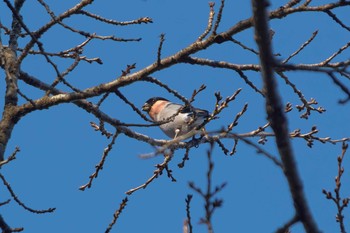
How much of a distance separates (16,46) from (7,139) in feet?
3.40

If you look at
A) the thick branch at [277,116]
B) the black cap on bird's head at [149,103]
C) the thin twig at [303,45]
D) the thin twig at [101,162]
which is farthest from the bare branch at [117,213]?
the black cap on bird's head at [149,103]

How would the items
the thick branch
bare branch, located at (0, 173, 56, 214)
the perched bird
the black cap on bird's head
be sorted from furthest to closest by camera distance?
the black cap on bird's head → the perched bird → bare branch, located at (0, 173, 56, 214) → the thick branch

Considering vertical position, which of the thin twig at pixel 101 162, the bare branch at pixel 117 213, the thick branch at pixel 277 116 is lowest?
the thick branch at pixel 277 116

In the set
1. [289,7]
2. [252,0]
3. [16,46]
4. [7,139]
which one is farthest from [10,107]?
[252,0]

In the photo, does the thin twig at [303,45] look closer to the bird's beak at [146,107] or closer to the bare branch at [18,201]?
the bare branch at [18,201]

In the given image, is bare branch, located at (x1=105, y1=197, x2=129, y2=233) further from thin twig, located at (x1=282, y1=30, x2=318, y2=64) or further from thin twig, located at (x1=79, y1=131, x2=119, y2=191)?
thin twig, located at (x1=282, y1=30, x2=318, y2=64)

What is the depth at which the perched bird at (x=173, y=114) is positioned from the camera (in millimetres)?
7037

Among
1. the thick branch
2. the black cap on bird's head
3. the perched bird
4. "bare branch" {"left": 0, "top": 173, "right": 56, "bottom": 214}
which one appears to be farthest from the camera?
the black cap on bird's head

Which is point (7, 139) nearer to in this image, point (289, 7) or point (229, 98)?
point (229, 98)

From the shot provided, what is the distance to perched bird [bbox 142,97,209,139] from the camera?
7037 millimetres

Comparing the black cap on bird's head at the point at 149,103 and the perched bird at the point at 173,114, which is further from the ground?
the black cap on bird's head at the point at 149,103

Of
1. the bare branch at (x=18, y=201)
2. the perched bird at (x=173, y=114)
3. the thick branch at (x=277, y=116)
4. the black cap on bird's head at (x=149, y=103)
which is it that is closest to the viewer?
the thick branch at (x=277, y=116)

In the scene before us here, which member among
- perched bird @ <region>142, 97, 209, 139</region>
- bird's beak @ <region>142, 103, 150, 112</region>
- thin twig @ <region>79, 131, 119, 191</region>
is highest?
bird's beak @ <region>142, 103, 150, 112</region>

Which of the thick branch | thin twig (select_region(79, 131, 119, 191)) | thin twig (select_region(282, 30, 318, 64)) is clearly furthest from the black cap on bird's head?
the thick branch
